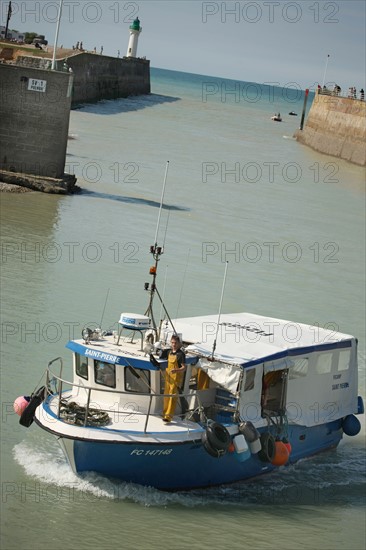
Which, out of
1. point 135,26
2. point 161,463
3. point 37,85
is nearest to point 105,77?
point 135,26

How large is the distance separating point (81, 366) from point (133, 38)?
9966 cm

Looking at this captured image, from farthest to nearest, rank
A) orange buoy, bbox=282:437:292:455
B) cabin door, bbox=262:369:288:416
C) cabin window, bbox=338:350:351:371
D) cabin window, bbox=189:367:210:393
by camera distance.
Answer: cabin window, bbox=338:350:351:371 → cabin door, bbox=262:369:288:416 → orange buoy, bbox=282:437:292:455 → cabin window, bbox=189:367:210:393

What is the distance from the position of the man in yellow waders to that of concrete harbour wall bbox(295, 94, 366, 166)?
2042 inches

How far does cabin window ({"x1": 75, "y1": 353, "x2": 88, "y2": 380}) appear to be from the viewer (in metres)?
13.9

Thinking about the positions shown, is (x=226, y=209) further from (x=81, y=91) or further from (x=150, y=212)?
(x=81, y=91)

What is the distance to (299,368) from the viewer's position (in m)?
15.0

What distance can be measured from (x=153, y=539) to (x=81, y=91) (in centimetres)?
6950

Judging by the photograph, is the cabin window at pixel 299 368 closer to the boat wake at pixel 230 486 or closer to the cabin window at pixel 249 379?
the cabin window at pixel 249 379

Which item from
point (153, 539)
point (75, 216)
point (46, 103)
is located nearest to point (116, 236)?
point (75, 216)

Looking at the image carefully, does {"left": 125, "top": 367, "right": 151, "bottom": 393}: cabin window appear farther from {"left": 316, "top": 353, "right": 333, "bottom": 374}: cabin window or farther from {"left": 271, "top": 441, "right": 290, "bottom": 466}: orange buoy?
{"left": 316, "top": 353, "right": 333, "bottom": 374}: cabin window

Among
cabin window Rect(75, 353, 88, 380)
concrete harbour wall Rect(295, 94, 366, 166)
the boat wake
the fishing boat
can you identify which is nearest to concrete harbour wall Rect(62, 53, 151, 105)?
concrete harbour wall Rect(295, 94, 366, 166)

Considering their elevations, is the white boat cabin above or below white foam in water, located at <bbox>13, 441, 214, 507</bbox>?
above

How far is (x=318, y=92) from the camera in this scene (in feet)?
261

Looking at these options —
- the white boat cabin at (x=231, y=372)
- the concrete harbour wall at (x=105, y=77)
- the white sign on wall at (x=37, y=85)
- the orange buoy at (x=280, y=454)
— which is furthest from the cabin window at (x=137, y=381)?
the concrete harbour wall at (x=105, y=77)
